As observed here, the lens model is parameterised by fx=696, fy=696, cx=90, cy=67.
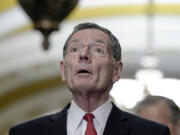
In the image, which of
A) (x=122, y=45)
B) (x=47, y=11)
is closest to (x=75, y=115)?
(x=47, y=11)

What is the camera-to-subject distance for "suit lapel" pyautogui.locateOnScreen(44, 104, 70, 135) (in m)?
2.77

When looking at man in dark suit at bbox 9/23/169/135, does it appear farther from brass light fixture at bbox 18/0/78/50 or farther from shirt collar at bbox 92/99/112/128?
brass light fixture at bbox 18/0/78/50

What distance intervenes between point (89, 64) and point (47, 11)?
3205 mm

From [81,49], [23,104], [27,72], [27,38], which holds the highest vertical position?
[81,49]

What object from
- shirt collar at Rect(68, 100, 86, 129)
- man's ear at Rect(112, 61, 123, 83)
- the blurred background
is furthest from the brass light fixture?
the blurred background

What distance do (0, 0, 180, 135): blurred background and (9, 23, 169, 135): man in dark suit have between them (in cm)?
705

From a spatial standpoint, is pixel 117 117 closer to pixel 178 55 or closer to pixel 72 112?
pixel 72 112

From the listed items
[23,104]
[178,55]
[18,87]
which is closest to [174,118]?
[178,55]

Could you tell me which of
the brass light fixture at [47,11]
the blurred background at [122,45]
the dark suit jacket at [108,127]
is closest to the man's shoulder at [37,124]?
the dark suit jacket at [108,127]

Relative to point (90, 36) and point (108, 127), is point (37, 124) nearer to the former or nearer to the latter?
point (108, 127)

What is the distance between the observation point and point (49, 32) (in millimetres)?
6199

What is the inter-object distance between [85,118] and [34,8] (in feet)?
10.1

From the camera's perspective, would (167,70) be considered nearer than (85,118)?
No

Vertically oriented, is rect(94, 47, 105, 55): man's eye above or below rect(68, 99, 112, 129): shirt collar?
above
